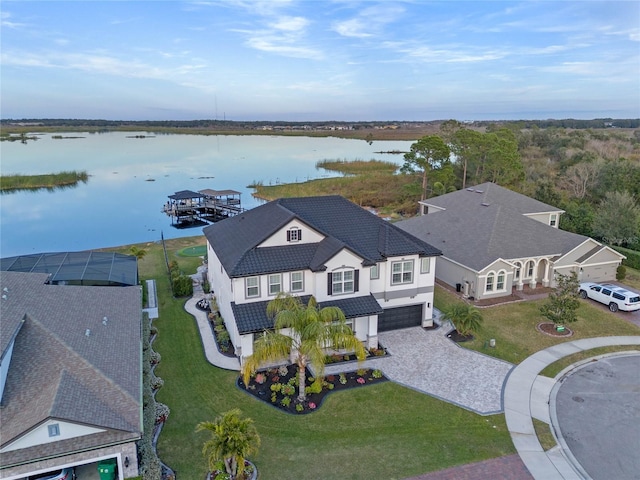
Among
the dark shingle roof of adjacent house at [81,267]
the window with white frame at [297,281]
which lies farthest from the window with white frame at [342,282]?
the dark shingle roof of adjacent house at [81,267]

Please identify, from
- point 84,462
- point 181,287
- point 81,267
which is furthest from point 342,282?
point 81,267

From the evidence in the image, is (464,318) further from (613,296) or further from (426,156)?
(426,156)

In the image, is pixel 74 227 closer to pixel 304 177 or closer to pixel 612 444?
pixel 304 177

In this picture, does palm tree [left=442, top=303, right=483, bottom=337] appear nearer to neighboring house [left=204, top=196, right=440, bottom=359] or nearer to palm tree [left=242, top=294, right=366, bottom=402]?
neighboring house [left=204, top=196, right=440, bottom=359]

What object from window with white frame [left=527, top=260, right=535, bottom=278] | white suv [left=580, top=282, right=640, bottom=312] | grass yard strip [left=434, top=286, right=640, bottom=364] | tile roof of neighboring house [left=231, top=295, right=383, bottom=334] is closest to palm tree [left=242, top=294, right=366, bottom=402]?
tile roof of neighboring house [left=231, top=295, right=383, bottom=334]

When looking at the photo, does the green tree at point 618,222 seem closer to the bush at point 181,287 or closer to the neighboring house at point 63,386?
the bush at point 181,287

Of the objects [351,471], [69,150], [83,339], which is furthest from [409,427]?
[69,150]
